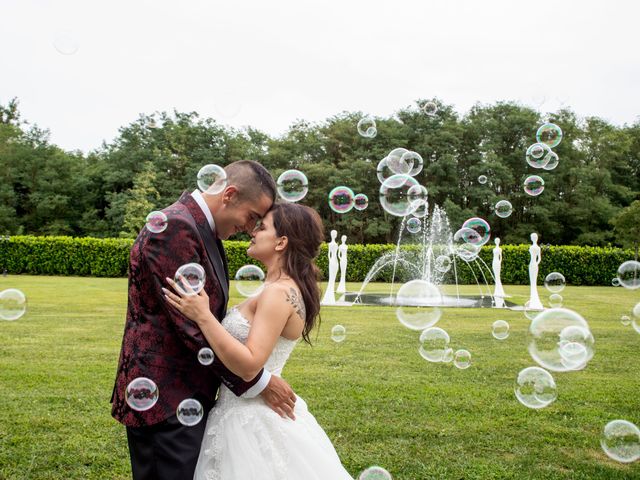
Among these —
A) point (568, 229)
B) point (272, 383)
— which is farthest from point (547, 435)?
point (568, 229)

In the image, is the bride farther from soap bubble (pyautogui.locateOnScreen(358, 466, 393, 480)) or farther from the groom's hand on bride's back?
soap bubble (pyautogui.locateOnScreen(358, 466, 393, 480))

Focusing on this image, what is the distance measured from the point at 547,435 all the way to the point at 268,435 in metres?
3.46

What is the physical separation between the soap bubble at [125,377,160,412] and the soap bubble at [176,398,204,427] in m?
0.12

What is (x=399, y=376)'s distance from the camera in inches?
277

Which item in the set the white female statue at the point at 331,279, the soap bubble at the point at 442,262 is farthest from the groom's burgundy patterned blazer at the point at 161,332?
the soap bubble at the point at 442,262

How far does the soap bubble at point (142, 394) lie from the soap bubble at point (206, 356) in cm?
22

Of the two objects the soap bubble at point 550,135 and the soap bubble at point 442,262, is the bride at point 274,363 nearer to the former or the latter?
the soap bubble at point 550,135

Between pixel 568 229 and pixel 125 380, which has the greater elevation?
pixel 125 380

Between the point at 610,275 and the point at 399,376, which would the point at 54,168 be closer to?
the point at 610,275

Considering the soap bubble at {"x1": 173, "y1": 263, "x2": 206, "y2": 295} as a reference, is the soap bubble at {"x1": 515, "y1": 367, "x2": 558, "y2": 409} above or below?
below

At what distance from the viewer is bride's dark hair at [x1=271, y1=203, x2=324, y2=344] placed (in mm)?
2656

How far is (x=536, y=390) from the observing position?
4.72m

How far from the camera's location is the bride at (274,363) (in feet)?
8.16

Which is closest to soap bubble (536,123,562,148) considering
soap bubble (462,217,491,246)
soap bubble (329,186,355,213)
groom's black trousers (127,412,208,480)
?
soap bubble (462,217,491,246)
